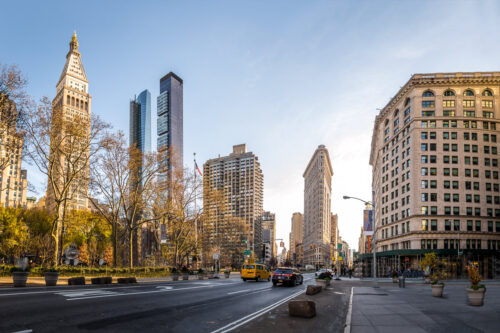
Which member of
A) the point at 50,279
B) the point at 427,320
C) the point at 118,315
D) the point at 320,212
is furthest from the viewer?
the point at 320,212

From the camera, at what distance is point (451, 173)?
76.4 metres

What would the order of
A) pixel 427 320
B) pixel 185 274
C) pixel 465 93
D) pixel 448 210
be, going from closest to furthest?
pixel 427 320 → pixel 185 274 → pixel 448 210 → pixel 465 93

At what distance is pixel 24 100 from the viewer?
3083 cm

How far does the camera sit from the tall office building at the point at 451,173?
72812 millimetres

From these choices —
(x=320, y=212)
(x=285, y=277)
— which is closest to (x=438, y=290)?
(x=285, y=277)

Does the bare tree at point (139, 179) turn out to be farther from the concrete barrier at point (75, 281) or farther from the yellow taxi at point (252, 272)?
the concrete barrier at point (75, 281)

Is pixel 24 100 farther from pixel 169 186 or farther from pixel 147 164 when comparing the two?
pixel 169 186

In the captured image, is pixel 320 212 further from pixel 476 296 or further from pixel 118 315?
pixel 118 315

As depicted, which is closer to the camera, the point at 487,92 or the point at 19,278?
the point at 19,278

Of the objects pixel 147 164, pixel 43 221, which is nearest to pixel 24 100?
pixel 147 164

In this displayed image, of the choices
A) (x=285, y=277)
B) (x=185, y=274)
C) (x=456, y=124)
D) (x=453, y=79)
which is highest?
(x=453, y=79)

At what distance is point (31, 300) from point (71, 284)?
10.2 meters

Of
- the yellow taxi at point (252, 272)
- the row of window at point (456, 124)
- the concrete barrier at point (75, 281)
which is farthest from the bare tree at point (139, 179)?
the row of window at point (456, 124)

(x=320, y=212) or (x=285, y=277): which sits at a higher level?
(x=320, y=212)
